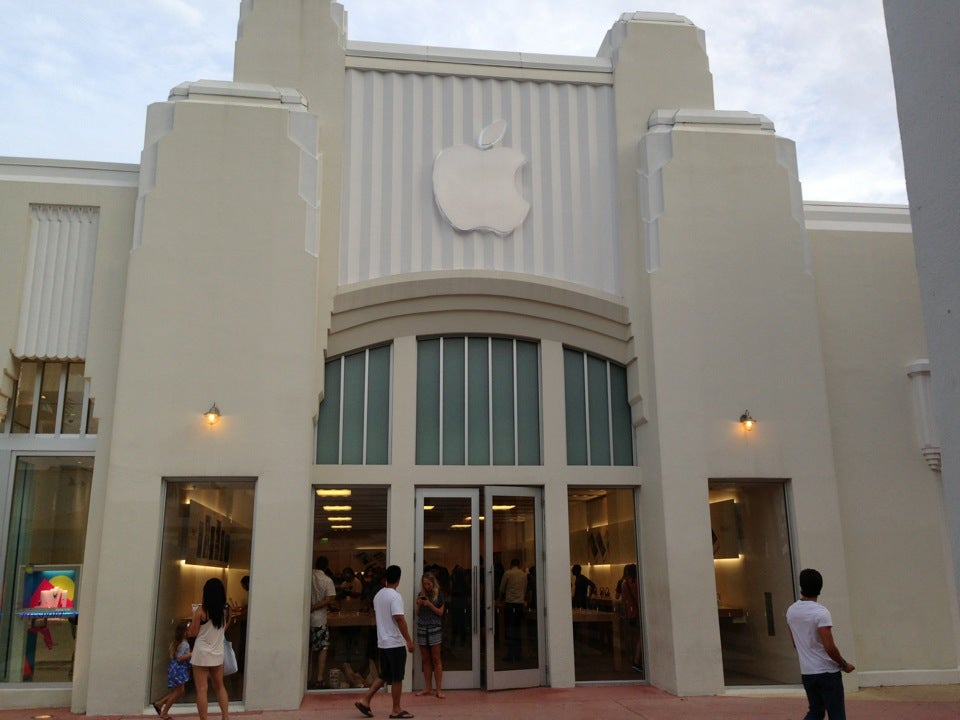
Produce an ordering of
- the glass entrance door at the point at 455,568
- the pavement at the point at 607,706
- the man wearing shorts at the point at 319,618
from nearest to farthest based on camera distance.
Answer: the pavement at the point at 607,706, the man wearing shorts at the point at 319,618, the glass entrance door at the point at 455,568

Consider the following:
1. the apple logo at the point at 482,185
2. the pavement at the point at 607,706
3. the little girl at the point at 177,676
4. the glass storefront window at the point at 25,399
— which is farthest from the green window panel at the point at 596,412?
the glass storefront window at the point at 25,399

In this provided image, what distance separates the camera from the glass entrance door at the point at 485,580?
10578 mm

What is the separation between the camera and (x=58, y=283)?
10.8m

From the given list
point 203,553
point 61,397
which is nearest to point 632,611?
point 203,553

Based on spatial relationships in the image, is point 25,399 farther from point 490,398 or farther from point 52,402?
point 490,398

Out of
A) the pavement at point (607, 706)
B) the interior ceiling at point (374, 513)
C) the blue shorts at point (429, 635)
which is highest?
the interior ceiling at point (374, 513)

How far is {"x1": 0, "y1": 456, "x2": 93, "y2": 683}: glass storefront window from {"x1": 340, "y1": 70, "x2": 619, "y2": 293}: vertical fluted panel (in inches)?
167

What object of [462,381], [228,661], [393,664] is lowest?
[393,664]

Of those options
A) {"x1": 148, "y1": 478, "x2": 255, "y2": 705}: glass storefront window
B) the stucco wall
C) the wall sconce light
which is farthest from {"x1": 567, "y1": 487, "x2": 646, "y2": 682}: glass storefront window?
the wall sconce light

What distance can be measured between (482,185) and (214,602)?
642 cm

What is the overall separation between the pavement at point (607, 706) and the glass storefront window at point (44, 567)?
0.61 metres

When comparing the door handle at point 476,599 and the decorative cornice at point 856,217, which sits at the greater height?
the decorative cornice at point 856,217

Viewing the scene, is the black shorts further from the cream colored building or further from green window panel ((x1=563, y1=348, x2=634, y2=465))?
green window panel ((x1=563, y1=348, x2=634, y2=465))

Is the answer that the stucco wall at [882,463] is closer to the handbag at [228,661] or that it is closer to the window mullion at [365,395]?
the window mullion at [365,395]
